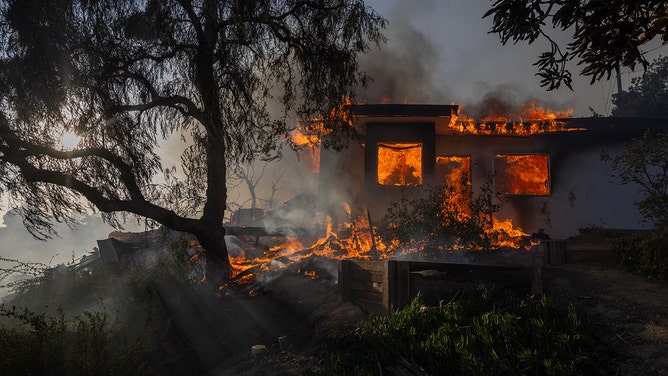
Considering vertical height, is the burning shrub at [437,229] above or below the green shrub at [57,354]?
above

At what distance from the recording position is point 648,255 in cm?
725

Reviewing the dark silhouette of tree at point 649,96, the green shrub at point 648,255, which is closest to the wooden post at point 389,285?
the green shrub at point 648,255

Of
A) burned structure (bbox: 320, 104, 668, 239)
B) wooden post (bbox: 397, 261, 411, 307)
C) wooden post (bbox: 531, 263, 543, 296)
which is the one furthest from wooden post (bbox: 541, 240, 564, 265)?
burned structure (bbox: 320, 104, 668, 239)

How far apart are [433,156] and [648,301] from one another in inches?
320

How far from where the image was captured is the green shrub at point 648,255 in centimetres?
710

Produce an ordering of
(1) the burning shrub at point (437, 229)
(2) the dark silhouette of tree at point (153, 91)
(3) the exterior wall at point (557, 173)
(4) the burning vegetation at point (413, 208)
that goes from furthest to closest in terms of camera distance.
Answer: (3) the exterior wall at point (557, 173) < (4) the burning vegetation at point (413, 208) < (1) the burning shrub at point (437, 229) < (2) the dark silhouette of tree at point (153, 91)

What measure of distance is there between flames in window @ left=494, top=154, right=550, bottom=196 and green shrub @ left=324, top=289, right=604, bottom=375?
12155mm

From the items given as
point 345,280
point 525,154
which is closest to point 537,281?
point 345,280

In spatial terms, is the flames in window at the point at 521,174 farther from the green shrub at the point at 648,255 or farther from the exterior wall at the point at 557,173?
the green shrub at the point at 648,255

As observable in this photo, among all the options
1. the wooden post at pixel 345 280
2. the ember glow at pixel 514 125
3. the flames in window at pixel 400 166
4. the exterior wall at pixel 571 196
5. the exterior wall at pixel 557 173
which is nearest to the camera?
the wooden post at pixel 345 280

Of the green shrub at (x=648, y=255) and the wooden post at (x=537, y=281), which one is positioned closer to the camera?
the wooden post at (x=537, y=281)

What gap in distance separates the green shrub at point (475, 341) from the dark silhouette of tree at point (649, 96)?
2857 centimetres

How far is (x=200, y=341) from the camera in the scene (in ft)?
28.6

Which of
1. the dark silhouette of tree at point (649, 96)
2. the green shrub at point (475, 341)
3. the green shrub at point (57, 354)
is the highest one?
the dark silhouette of tree at point (649, 96)
